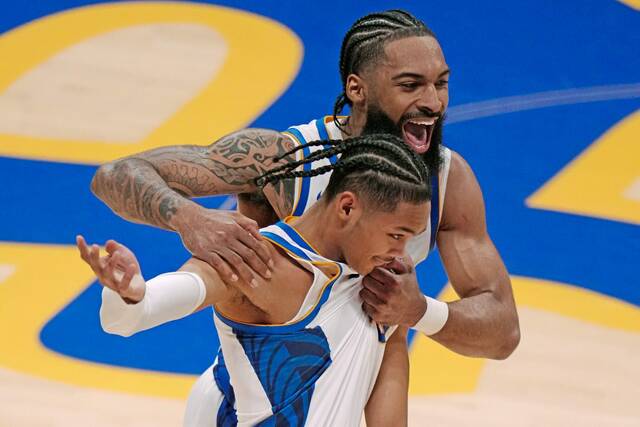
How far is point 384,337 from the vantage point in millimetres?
3416

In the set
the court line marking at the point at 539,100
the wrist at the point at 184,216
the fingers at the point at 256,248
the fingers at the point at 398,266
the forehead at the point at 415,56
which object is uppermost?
the court line marking at the point at 539,100

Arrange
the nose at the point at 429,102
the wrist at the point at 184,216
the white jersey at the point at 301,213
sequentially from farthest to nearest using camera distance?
the nose at the point at 429,102, the white jersey at the point at 301,213, the wrist at the point at 184,216

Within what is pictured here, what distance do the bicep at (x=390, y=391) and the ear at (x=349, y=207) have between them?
1.84 ft

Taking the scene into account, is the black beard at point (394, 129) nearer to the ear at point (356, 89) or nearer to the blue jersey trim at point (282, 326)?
the ear at point (356, 89)

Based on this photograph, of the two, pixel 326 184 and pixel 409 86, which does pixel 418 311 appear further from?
pixel 409 86

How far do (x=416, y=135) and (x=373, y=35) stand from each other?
0.35m

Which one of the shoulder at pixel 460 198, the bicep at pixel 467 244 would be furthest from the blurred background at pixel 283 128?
the shoulder at pixel 460 198

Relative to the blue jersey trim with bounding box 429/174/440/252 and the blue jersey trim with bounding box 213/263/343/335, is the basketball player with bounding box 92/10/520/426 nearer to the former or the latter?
the blue jersey trim with bounding box 429/174/440/252

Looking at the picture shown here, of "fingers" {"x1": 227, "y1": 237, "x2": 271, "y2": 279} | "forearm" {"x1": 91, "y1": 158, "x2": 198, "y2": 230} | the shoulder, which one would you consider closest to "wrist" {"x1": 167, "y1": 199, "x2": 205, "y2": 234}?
"forearm" {"x1": 91, "y1": 158, "x2": 198, "y2": 230}

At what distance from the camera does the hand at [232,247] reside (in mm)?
3004

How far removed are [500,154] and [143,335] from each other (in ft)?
7.47

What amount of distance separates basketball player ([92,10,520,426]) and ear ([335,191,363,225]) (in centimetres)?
48

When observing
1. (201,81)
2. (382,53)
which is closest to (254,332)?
(382,53)

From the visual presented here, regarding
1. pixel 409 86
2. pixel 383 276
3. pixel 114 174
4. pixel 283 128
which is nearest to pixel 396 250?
pixel 383 276
